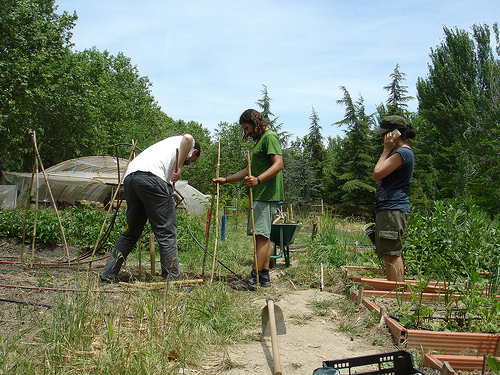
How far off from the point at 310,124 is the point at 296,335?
27156 millimetres

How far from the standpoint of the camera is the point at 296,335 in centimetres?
281

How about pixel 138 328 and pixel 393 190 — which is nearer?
pixel 138 328

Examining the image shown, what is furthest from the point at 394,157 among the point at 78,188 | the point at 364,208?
the point at 364,208

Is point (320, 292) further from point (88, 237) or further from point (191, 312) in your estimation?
point (88, 237)

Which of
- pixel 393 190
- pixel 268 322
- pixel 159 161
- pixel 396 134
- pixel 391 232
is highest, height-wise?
pixel 396 134

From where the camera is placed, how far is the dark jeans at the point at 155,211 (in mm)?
3742

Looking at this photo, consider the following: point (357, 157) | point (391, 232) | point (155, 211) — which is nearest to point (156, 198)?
point (155, 211)

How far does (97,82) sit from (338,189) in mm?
17200

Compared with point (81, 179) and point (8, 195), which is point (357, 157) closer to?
point (81, 179)

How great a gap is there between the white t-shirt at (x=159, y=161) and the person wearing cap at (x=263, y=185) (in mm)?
474

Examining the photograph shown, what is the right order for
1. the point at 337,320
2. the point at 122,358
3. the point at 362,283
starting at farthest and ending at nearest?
the point at 362,283 < the point at 337,320 < the point at 122,358

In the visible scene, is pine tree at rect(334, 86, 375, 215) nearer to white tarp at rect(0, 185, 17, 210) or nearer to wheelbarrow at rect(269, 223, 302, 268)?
white tarp at rect(0, 185, 17, 210)

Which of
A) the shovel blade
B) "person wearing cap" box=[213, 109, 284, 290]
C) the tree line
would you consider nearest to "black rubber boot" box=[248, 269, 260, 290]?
"person wearing cap" box=[213, 109, 284, 290]

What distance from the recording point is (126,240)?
4027mm
